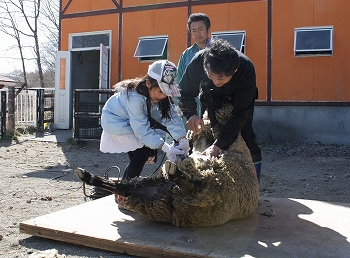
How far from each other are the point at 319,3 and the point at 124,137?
26.4 feet

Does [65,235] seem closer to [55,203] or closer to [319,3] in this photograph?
[55,203]

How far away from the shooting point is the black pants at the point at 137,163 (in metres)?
3.64

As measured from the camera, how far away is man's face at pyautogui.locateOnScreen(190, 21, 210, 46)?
4.45m

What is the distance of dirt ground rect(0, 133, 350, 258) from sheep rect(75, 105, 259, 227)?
1.41ft

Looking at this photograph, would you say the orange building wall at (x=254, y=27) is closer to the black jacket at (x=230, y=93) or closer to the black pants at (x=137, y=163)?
the black jacket at (x=230, y=93)

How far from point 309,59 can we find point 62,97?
752 centimetres

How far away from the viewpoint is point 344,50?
9.75 meters

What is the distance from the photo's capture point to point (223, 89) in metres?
3.66

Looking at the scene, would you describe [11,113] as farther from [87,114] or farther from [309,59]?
[309,59]

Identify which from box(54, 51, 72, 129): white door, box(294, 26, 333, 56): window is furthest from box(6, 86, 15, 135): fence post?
box(294, 26, 333, 56): window

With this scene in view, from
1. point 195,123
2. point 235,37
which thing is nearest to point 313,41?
point 235,37

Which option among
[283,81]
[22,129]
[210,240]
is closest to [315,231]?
[210,240]

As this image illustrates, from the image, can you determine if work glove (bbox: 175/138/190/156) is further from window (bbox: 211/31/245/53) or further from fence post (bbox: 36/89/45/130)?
fence post (bbox: 36/89/45/130)

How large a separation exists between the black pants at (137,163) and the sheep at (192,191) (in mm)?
597
